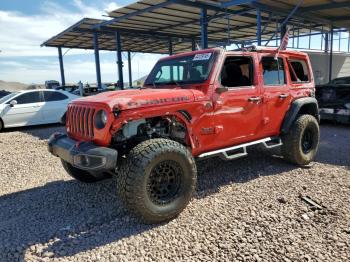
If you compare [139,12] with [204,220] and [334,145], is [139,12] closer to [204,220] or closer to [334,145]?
[334,145]

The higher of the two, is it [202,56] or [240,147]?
[202,56]

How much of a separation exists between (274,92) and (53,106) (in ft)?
28.6

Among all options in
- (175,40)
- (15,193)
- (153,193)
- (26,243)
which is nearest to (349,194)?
(153,193)

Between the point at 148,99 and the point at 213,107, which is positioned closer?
the point at 148,99

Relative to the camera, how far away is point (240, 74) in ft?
16.2

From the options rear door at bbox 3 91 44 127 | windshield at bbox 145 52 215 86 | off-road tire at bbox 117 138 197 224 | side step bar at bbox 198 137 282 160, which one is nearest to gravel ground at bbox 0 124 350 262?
off-road tire at bbox 117 138 197 224

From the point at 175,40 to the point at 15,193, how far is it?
18.2 m

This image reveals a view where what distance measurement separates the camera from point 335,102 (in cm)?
997

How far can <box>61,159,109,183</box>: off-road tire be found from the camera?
4866mm

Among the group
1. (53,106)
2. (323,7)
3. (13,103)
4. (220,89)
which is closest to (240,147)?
(220,89)

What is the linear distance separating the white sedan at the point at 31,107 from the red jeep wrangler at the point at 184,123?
7.24 meters

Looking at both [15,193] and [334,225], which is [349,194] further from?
[15,193]

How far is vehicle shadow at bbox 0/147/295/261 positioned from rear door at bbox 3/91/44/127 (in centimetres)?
670

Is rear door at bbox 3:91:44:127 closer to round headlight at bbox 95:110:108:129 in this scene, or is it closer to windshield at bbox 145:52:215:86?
windshield at bbox 145:52:215:86
